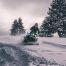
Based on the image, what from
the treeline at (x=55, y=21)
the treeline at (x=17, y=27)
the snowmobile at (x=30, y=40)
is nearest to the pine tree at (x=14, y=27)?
the treeline at (x=17, y=27)

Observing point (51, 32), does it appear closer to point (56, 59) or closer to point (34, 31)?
point (34, 31)

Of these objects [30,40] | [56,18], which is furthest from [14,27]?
[30,40]

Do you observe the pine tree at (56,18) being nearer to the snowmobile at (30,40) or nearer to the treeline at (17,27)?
the treeline at (17,27)

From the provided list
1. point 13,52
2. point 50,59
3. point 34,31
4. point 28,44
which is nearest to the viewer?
point 50,59

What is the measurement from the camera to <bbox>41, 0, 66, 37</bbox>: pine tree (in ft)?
176

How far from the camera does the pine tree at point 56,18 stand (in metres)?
53.6

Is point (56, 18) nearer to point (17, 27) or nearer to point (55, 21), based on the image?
point (55, 21)

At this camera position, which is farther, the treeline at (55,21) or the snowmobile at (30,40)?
the treeline at (55,21)

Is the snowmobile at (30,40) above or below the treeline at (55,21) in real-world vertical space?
below

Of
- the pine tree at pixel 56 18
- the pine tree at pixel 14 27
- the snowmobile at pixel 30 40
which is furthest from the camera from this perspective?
the pine tree at pixel 14 27

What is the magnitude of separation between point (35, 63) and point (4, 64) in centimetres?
202

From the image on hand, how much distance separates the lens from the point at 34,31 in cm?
3319

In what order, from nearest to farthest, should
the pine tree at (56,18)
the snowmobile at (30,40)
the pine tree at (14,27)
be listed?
the snowmobile at (30,40)
the pine tree at (56,18)
the pine tree at (14,27)

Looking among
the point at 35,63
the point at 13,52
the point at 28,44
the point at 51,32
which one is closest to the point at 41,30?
the point at 51,32
